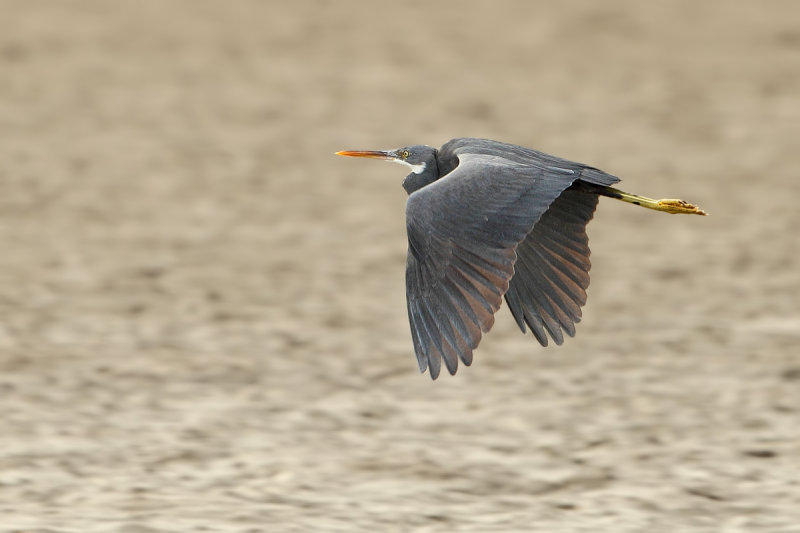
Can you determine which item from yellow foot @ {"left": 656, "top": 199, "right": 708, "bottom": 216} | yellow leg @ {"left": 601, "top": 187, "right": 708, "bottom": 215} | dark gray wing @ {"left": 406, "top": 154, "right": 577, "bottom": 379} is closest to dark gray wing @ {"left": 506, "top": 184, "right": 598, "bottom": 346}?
yellow leg @ {"left": 601, "top": 187, "right": 708, "bottom": 215}

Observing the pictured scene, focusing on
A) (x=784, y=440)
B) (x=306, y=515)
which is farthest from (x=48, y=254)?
(x=784, y=440)

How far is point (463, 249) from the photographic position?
5516mm

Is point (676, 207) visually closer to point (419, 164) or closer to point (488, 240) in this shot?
point (419, 164)

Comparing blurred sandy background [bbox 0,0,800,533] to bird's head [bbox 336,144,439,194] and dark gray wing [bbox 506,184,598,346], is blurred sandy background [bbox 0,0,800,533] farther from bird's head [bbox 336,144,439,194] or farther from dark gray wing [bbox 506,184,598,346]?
bird's head [bbox 336,144,439,194]

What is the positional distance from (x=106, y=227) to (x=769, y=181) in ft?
16.9

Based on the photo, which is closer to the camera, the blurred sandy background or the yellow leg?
the yellow leg

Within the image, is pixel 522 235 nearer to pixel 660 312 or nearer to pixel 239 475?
pixel 239 475

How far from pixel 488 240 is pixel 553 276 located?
2.13 ft

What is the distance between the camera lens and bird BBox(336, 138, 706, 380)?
535 centimetres

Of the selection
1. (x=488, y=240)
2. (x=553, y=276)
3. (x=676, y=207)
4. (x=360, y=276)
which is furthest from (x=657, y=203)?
(x=360, y=276)

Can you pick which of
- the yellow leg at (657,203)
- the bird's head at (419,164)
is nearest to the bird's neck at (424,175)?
the bird's head at (419,164)

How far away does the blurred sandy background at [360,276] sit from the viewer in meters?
7.21

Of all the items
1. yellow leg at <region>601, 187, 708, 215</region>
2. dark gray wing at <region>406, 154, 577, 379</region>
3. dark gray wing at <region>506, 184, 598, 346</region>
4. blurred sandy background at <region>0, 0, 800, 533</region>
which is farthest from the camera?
blurred sandy background at <region>0, 0, 800, 533</region>

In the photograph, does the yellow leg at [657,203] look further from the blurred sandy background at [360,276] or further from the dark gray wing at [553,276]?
the blurred sandy background at [360,276]
